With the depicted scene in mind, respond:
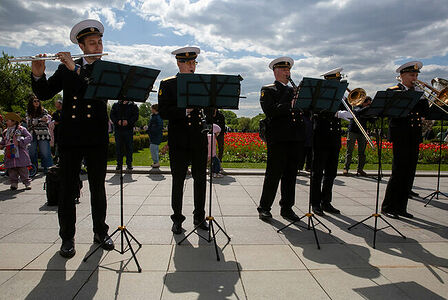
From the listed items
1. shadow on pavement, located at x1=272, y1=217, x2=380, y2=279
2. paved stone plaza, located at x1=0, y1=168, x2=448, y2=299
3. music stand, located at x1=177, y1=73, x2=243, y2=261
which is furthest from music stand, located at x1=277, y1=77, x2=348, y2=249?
music stand, located at x1=177, y1=73, x2=243, y2=261

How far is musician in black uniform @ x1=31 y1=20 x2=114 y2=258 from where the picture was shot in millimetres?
3443

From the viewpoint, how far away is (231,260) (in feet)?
11.5

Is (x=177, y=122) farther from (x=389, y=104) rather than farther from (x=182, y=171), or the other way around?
(x=389, y=104)

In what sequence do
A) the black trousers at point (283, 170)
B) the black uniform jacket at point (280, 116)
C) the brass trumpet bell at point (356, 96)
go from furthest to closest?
the brass trumpet bell at point (356, 96), the black trousers at point (283, 170), the black uniform jacket at point (280, 116)

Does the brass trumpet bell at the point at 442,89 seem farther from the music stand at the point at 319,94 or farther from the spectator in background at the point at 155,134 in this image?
the spectator in background at the point at 155,134

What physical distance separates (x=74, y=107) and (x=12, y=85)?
51351 mm

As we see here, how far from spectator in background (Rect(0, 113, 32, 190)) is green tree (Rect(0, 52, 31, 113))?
143 ft

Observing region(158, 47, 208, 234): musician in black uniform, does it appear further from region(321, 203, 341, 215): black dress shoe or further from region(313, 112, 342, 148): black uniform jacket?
region(321, 203, 341, 215): black dress shoe

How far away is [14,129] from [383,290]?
7.95 m

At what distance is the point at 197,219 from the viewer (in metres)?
4.68

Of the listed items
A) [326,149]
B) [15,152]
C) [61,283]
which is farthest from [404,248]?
[15,152]

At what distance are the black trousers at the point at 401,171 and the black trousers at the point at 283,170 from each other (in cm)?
186

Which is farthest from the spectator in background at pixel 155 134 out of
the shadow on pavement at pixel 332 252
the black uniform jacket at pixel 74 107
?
the black uniform jacket at pixel 74 107

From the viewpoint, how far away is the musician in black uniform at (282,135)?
188 inches
